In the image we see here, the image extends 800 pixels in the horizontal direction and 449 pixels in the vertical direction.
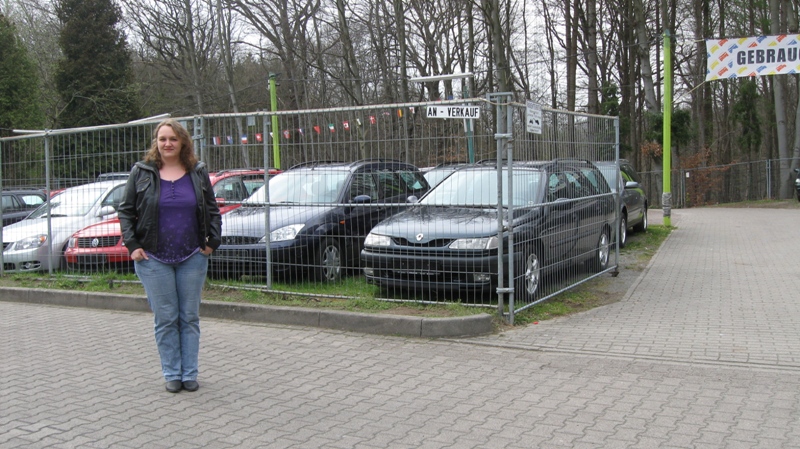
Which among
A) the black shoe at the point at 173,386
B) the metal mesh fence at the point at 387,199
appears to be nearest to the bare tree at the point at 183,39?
the metal mesh fence at the point at 387,199

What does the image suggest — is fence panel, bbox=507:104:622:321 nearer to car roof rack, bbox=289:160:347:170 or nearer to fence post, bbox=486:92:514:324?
fence post, bbox=486:92:514:324

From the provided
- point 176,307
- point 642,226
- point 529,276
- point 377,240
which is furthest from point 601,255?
point 642,226

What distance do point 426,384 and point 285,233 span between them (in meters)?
3.45

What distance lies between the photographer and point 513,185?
23.5ft

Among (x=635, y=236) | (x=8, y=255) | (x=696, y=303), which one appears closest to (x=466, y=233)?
(x=696, y=303)

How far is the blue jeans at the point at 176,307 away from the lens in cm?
514

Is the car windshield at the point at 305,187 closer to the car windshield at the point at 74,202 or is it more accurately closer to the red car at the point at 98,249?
the red car at the point at 98,249

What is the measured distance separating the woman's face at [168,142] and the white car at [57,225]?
4695 millimetres

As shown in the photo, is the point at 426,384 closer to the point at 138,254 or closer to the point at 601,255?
the point at 138,254

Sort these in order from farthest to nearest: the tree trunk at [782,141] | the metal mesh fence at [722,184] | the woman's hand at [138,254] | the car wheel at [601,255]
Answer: the metal mesh fence at [722,184]
the tree trunk at [782,141]
the car wheel at [601,255]
the woman's hand at [138,254]

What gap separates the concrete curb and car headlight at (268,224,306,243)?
0.92 metres

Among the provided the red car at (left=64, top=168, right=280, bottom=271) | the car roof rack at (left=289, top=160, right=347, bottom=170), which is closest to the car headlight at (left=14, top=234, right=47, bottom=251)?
the red car at (left=64, top=168, right=280, bottom=271)

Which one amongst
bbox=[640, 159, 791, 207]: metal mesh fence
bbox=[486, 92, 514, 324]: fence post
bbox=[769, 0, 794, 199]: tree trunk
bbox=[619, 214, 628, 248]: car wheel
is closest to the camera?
bbox=[486, 92, 514, 324]: fence post

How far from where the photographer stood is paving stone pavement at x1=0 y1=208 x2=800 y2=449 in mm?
4348
